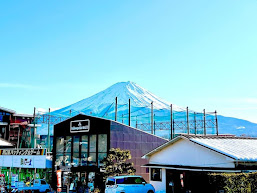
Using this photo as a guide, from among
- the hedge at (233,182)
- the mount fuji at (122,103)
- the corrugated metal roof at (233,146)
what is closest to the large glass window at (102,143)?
the corrugated metal roof at (233,146)

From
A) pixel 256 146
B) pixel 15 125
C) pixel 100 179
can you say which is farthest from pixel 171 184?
pixel 15 125

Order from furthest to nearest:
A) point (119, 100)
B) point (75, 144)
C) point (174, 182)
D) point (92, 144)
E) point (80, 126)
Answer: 1. point (119, 100)
2. point (75, 144)
3. point (80, 126)
4. point (92, 144)
5. point (174, 182)

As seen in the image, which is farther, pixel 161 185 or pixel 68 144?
pixel 68 144

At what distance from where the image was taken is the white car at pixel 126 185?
23.8 meters

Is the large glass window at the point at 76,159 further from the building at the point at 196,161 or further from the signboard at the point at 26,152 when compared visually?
the building at the point at 196,161

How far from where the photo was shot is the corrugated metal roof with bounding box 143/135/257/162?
2089 centimetres

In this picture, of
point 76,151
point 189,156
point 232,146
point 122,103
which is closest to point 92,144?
point 76,151

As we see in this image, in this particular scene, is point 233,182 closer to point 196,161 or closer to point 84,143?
point 196,161

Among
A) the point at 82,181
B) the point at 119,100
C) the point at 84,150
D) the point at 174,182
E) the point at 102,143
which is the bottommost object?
the point at 82,181

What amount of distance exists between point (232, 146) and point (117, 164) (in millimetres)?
11441

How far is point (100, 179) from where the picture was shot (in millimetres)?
33281

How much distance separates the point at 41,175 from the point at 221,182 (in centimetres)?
2737

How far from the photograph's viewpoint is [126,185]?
2405 cm

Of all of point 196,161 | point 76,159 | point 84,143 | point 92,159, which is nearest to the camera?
point 196,161
